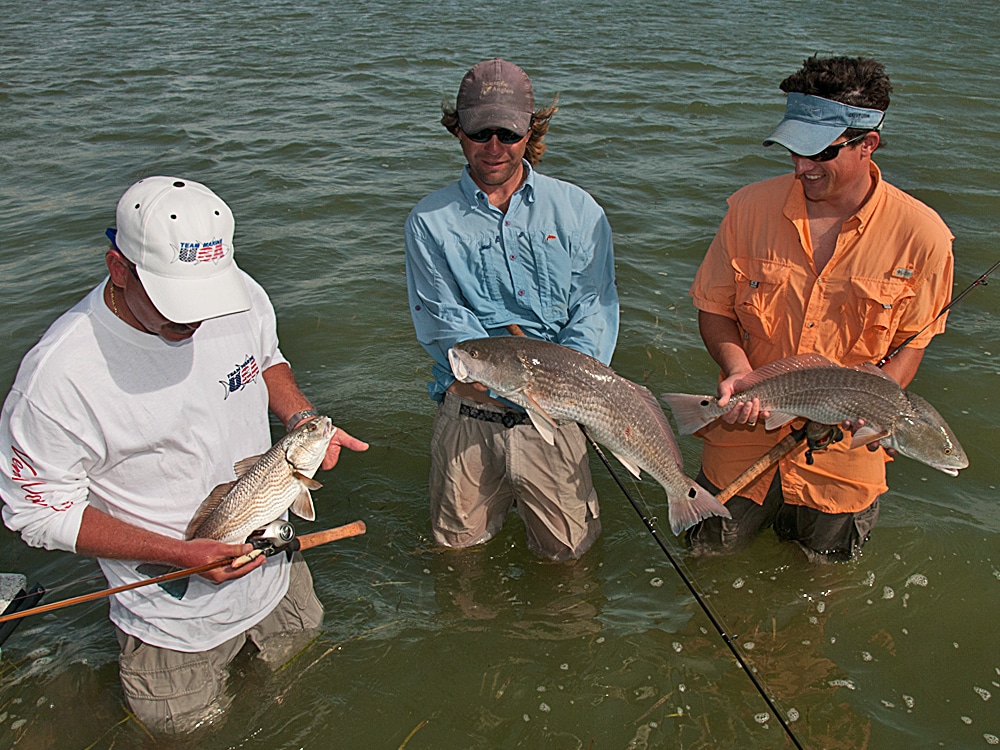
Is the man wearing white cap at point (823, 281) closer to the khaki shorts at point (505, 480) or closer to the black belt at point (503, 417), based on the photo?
the khaki shorts at point (505, 480)

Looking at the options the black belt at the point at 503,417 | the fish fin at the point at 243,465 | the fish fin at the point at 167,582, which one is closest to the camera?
the fish fin at the point at 167,582

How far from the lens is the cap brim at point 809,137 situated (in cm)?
380

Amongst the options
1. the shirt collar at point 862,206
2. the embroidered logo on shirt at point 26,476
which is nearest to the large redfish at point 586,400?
the shirt collar at point 862,206

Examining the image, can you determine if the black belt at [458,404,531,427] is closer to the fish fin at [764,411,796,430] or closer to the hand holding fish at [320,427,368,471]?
the hand holding fish at [320,427,368,471]

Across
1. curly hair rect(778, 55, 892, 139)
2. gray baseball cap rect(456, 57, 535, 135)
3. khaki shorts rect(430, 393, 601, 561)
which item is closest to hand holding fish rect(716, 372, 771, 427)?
khaki shorts rect(430, 393, 601, 561)

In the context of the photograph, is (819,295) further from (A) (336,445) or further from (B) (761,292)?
(A) (336,445)

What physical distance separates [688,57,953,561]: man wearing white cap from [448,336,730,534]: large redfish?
1.45 ft

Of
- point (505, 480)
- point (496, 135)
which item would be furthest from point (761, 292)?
point (505, 480)

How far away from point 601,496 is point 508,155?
2942 mm

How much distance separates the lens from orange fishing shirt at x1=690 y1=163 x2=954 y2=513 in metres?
4.07

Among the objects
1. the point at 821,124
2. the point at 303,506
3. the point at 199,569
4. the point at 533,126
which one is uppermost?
the point at 821,124

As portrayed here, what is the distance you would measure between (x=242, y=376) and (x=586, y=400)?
1.65 metres

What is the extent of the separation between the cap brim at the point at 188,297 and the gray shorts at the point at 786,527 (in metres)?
3.06

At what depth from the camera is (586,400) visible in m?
4.12
